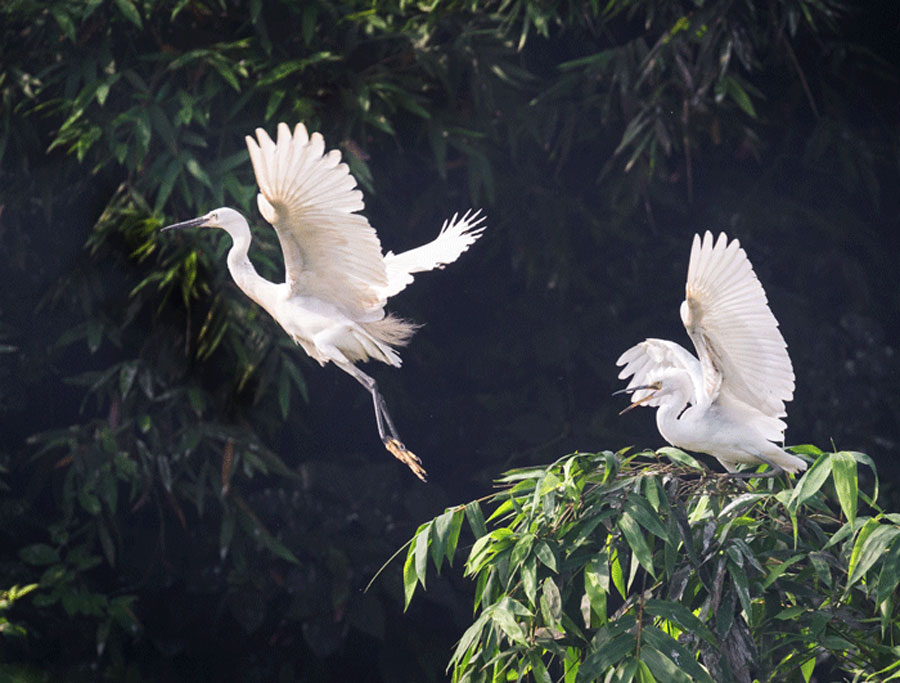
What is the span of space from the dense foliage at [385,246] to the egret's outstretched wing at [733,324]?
3.75ft

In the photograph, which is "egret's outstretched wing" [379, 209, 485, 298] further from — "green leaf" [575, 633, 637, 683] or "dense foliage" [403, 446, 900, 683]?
"green leaf" [575, 633, 637, 683]

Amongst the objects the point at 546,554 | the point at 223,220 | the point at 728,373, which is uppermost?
the point at 223,220

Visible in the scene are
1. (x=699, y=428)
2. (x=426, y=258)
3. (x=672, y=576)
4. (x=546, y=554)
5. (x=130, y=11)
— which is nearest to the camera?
(x=546, y=554)

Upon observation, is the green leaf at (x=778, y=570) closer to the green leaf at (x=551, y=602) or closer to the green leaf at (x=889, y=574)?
the green leaf at (x=889, y=574)

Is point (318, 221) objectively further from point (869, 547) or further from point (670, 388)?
point (869, 547)

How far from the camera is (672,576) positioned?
161 cm

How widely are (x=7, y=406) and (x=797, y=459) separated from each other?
2.15 m

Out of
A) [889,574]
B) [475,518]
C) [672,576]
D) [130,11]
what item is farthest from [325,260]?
[130,11]

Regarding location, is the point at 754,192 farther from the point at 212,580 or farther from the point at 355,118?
the point at 212,580

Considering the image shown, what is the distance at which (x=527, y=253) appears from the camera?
334 cm

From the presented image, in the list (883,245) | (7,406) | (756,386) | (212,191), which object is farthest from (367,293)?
(883,245)

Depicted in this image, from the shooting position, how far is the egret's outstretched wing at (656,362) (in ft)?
6.59

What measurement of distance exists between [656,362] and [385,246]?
1209 mm

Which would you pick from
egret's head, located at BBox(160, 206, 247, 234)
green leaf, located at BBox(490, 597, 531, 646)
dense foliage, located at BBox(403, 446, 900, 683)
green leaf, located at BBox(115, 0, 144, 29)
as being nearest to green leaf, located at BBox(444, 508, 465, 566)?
dense foliage, located at BBox(403, 446, 900, 683)
